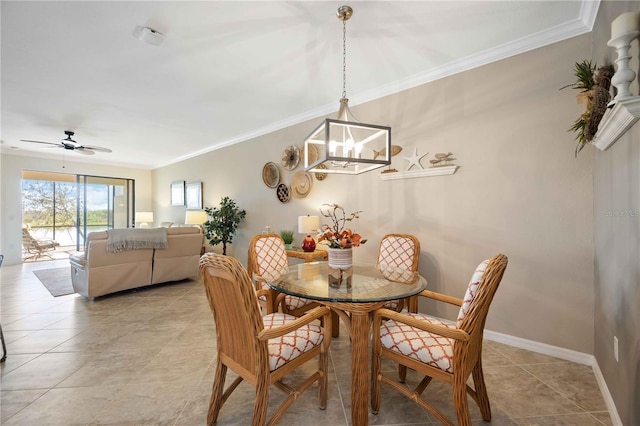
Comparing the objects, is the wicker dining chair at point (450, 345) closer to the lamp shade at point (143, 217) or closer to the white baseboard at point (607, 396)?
the white baseboard at point (607, 396)

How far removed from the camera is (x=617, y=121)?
4.24 ft

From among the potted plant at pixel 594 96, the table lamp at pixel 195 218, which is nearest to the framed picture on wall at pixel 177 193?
the table lamp at pixel 195 218

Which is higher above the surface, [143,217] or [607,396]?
[143,217]

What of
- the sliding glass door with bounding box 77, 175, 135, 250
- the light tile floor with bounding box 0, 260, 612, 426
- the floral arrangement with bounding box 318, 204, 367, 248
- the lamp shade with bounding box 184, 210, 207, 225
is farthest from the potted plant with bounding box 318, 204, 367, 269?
the sliding glass door with bounding box 77, 175, 135, 250

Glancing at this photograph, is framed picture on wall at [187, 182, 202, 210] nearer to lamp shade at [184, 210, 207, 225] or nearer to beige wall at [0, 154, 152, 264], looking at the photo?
lamp shade at [184, 210, 207, 225]

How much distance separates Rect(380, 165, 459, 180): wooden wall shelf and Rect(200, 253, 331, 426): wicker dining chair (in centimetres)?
191

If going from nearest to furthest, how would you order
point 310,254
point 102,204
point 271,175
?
1. point 310,254
2. point 271,175
3. point 102,204

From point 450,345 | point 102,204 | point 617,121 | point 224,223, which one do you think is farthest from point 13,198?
point 617,121

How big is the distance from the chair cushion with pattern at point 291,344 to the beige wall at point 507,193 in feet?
5.64

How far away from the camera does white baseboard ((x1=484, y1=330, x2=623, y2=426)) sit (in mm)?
1566

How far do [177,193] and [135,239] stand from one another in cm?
352

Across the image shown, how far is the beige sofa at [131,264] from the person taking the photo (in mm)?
3451

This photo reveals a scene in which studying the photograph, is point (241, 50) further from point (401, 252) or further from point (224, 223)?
point (224, 223)

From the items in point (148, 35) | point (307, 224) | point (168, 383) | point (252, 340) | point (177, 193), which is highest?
point (148, 35)
